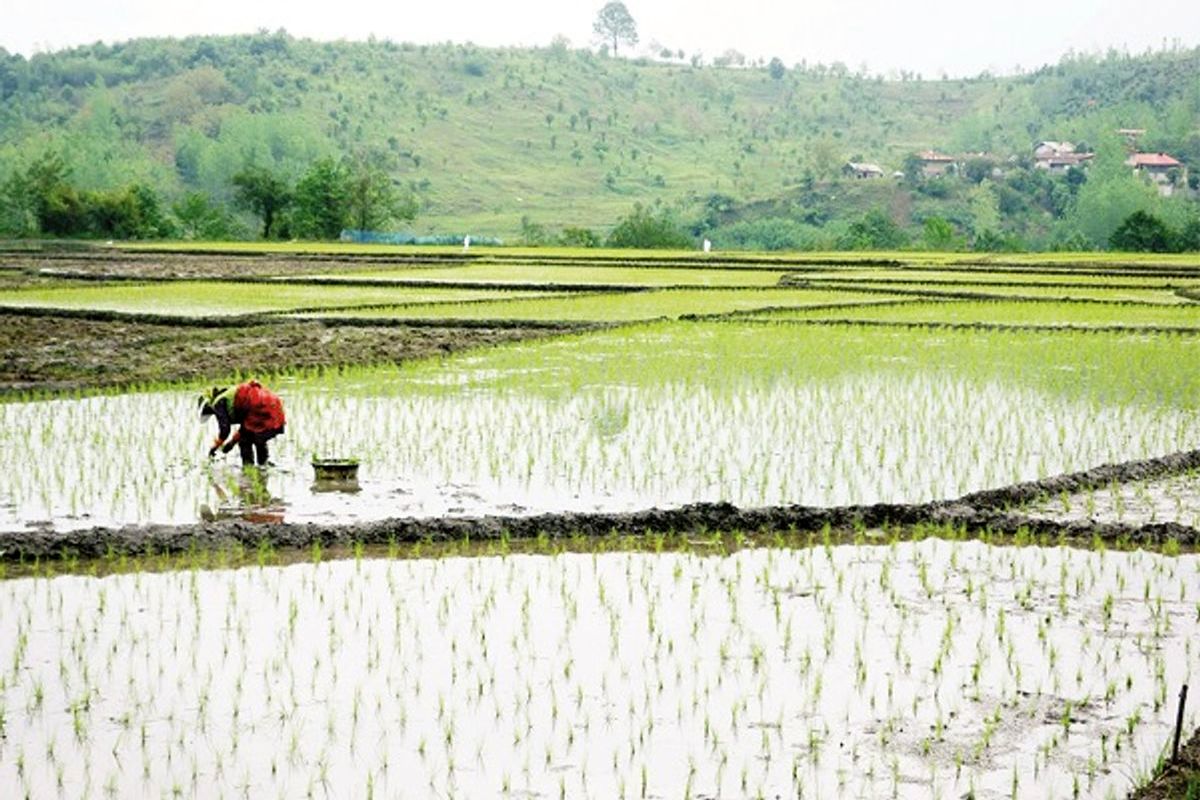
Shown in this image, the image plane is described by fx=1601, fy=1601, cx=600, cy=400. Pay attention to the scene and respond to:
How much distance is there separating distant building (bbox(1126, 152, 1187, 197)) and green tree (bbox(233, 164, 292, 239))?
156 ft

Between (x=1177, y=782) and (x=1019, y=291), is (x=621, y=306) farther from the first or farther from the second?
(x=1177, y=782)

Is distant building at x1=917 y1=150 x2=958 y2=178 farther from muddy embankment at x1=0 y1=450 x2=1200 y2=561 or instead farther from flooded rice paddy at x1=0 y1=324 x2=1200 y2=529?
muddy embankment at x1=0 y1=450 x2=1200 y2=561

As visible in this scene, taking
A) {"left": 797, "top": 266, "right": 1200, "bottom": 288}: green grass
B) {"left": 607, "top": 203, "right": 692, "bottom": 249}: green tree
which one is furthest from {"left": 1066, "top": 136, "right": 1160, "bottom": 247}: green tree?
{"left": 797, "top": 266, "right": 1200, "bottom": 288}: green grass

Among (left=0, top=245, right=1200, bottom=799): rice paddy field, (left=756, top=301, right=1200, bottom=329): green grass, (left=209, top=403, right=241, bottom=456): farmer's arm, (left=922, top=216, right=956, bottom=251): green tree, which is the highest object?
(left=209, top=403, right=241, bottom=456): farmer's arm

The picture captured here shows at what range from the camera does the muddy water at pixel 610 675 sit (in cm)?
479

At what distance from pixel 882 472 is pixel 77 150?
7220 cm

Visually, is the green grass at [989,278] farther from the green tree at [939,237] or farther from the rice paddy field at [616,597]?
the green tree at [939,237]

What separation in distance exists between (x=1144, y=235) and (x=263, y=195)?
2621 centimetres

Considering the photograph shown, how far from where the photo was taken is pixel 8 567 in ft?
23.6

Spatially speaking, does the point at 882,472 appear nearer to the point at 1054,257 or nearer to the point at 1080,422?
the point at 1080,422

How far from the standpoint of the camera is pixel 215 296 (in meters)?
22.8

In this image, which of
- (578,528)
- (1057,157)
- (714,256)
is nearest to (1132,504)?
(578,528)

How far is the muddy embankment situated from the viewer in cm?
752

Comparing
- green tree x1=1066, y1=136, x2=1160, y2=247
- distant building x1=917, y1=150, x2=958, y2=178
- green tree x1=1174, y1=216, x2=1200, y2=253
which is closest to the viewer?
green tree x1=1174, y1=216, x2=1200, y2=253
